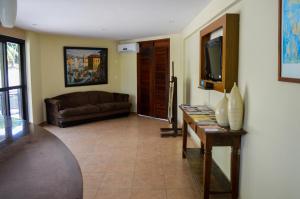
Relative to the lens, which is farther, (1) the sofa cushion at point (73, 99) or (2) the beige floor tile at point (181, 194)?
(1) the sofa cushion at point (73, 99)

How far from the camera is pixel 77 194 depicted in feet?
3.44

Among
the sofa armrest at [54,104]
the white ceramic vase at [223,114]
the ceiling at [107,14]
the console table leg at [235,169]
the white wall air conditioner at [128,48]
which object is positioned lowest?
the console table leg at [235,169]

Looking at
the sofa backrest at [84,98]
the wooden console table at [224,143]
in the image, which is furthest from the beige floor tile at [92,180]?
the sofa backrest at [84,98]

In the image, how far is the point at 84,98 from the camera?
7.59 m

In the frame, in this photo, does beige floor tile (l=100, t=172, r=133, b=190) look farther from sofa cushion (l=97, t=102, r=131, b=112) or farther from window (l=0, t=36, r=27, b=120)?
sofa cushion (l=97, t=102, r=131, b=112)

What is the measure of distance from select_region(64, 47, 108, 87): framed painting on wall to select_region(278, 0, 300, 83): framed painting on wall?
6.55 meters

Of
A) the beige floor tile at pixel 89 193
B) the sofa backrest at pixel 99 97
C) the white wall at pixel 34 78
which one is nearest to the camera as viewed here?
the beige floor tile at pixel 89 193

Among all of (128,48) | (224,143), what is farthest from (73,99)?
(224,143)

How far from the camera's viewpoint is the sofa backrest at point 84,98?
23.6ft

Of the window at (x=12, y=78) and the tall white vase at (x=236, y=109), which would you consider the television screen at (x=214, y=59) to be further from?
the window at (x=12, y=78)

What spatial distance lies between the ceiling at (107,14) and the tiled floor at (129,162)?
240cm

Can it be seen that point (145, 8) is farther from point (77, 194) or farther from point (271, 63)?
point (77, 194)

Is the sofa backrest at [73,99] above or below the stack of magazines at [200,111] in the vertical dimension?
below

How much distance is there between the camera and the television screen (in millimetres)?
3153
